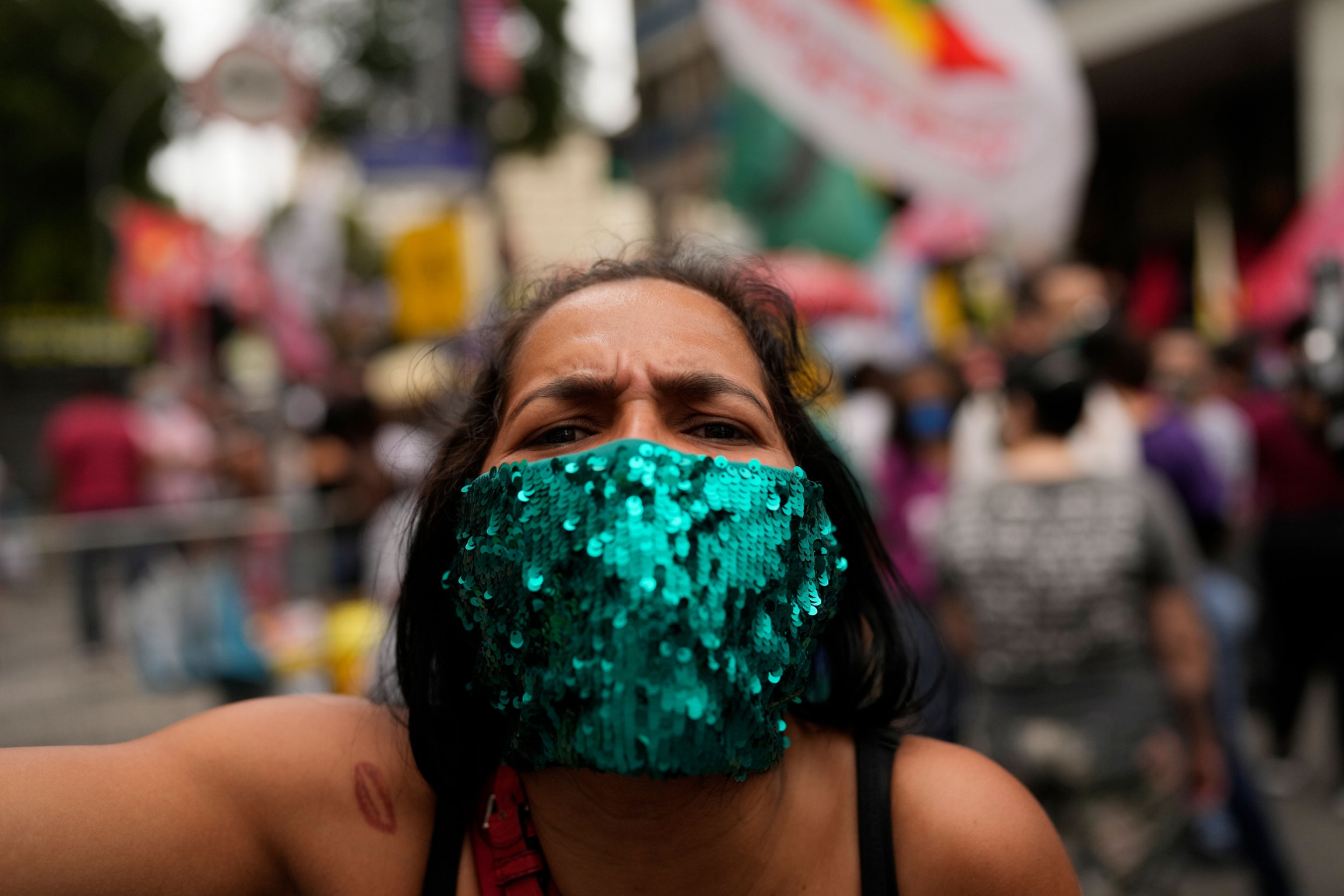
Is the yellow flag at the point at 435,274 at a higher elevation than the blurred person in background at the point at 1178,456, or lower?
higher

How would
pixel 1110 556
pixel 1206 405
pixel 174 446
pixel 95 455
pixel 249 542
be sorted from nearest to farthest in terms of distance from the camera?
pixel 1110 556
pixel 1206 405
pixel 249 542
pixel 95 455
pixel 174 446

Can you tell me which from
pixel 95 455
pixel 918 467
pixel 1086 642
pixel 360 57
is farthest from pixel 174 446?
pixel 360 57

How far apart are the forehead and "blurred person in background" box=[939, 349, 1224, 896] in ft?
5.44

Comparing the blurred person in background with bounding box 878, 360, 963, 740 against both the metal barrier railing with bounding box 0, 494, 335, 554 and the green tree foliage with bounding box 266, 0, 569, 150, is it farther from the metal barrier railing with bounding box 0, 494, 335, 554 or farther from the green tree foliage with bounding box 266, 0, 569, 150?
the green tree foliage with bounding box 266, 0, 569, 150

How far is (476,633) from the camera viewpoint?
4.58 ft

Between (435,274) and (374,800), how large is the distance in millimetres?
5788

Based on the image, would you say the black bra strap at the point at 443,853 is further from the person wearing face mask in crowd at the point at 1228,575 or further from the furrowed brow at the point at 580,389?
the person wearing face mask in crowd at the point at 1228,575

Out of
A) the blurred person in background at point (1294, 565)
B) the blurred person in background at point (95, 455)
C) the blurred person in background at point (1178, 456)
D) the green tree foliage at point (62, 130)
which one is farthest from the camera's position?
the green tree foliage at point (62, 130)

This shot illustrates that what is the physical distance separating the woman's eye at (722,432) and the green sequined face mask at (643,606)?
0.29 feet

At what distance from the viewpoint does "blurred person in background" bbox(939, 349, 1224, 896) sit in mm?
2848

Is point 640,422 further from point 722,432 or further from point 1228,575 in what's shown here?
point 1228,575

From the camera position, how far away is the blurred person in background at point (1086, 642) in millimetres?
2848

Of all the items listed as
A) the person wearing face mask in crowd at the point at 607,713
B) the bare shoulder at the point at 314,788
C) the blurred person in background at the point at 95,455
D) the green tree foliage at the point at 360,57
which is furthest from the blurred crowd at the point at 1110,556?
the green tree foliage at the point at 360,57

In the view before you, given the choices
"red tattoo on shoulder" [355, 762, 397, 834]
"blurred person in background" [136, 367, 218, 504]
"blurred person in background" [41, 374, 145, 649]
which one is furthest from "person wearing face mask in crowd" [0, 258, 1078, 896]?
"blurred person in background" [41, 374, 145, 649]
